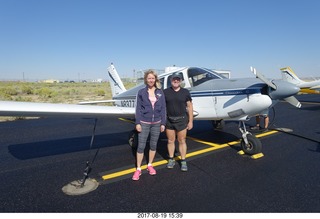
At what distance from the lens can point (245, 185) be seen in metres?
3.23

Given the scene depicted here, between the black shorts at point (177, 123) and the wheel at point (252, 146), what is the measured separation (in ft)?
6.05

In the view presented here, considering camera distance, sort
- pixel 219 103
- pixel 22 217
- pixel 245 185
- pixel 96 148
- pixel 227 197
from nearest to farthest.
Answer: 1. pixel 22 217
2. pixel 227 197
3. pixel 245 185
4. pixel 219 103
5. pixel 96 148

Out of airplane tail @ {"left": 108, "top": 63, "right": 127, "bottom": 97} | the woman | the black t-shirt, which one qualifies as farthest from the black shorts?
airplane tail @ {"left": 108, "top": 63, "right": 127, "bottom": 97}

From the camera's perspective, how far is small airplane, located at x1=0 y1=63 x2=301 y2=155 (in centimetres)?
328

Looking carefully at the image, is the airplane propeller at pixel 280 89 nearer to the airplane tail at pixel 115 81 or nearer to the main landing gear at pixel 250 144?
the main landing gear at pixel 250 144

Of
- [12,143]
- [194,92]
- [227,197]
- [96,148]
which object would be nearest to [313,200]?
[227,197]

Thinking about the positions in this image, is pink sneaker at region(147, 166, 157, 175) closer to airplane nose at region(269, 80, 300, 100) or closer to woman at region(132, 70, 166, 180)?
woman at region(132, 70, 166, 180)

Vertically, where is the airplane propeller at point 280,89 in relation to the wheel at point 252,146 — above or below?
above

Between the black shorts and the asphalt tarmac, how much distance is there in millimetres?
870

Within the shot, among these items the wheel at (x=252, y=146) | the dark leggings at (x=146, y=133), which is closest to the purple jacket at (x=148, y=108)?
the dark leggings at (x=146, y=133)

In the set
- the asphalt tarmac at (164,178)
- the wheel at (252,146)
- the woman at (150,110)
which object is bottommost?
the asphalt tarmac at (164,178)

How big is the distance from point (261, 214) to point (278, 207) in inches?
12.9

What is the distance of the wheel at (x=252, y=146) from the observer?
4383 millimetres

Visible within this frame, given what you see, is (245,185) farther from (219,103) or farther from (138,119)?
(138,119)
